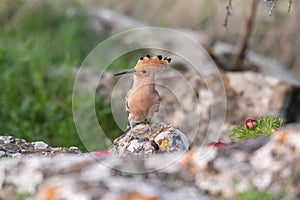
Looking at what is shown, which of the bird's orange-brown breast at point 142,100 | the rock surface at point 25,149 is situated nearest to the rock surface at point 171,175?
the rock surface at point 25,149

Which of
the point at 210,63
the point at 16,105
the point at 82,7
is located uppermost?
the point at 82,7

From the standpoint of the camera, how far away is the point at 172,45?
11250 mm

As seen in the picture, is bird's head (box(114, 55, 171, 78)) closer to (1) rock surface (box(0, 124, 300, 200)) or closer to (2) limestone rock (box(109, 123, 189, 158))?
(2) limestone rock (box(109, 123, 189, 158))

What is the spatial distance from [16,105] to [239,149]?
5775mm

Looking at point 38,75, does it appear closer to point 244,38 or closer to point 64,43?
point 64,43

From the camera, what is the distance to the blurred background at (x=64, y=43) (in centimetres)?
888

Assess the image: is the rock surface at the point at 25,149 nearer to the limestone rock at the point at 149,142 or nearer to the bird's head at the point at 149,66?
the limestone rock at the point at 149,142

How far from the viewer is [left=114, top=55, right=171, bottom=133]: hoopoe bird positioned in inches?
186

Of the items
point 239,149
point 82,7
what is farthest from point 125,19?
point 239,149

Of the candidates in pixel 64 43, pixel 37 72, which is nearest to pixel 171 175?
pixel 37 72

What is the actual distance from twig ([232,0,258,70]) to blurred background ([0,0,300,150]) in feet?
0.88

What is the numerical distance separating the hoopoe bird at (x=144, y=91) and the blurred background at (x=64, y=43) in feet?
11.5

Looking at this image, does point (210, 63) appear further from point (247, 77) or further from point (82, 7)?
point (82, 7)

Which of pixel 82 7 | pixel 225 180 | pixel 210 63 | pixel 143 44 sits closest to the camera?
pixel 225 180
